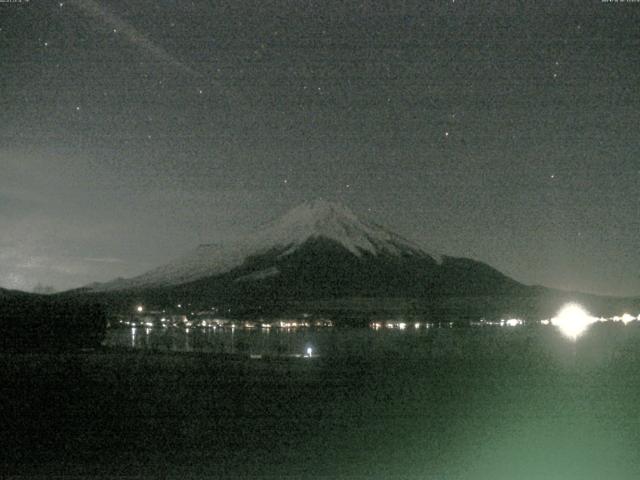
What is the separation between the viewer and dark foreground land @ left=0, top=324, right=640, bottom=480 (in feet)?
38.0

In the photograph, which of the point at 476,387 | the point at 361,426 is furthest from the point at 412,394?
the point at 361,426

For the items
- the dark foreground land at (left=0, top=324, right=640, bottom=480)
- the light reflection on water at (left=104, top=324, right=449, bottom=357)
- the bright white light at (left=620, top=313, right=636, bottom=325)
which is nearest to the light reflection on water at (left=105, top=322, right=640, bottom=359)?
the light reflection on water at (left=104, top=324, right=449, bottom=357)

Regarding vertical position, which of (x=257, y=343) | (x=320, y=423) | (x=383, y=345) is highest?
(x=257, y=343)

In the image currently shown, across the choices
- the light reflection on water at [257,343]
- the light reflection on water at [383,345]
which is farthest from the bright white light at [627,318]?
the light reflection on water at [257,343]

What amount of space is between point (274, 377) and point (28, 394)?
7.01m

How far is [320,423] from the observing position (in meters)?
15.3

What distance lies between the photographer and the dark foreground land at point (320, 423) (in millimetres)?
11578

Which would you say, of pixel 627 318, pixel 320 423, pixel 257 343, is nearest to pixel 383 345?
pixel 257 343

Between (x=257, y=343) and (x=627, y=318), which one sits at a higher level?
(x=627, y=318)

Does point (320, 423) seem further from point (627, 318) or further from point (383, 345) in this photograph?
point (627, 318)

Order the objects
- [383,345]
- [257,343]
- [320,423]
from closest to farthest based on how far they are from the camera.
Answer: [320,423], [383,345], [257,343]

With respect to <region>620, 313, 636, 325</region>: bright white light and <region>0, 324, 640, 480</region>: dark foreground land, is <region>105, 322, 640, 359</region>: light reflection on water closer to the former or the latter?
<region>0, 324, 640, 480</region>: dark foreground land

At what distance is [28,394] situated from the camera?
766 inches

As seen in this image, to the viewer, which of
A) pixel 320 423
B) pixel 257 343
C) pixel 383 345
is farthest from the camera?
pixel 257 343
